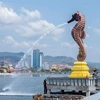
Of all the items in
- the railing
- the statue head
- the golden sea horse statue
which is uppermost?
the statue head

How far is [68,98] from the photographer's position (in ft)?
99.9

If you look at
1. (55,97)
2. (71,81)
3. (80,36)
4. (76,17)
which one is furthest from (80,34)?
(55,97)

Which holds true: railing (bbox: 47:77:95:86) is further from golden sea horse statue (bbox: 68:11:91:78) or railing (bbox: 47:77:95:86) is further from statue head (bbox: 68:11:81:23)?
statue head (bbox: 68:11:81:23)

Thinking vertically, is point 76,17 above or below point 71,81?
above

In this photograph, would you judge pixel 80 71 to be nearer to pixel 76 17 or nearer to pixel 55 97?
pixel 55 97

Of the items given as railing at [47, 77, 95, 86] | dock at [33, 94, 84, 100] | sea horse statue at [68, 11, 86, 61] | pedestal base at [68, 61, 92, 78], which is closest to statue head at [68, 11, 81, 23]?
sea horse statue at [68, 11, 86, 61]

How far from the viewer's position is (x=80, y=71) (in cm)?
3494

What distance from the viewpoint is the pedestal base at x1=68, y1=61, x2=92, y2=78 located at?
34562 mm

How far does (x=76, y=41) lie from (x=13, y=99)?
522 inches

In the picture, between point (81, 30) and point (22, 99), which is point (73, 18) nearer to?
point (81, 30)

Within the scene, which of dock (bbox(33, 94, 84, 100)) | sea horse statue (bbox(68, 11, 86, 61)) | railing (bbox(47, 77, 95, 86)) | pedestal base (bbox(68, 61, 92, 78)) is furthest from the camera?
sea horse statue (bbox(68, 11, 86, 61))

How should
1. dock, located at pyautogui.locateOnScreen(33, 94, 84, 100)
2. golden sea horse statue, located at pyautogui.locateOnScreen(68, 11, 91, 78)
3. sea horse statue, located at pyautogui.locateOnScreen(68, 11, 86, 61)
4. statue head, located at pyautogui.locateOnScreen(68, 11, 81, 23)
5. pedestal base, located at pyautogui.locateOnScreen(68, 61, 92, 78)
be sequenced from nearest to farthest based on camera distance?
dock, located at pyautogui.locateOnScreen(33, 94, 84, 100)
pedestal base, located at pyautogui.locateOnScreen(68, 61, 92, 78)
golden sea horse statue, located at pyautogui.locateOnScreen(68, 11, 91, 78)
sea horse statue, located at pyautogui.locateOnScreen(68, 11, 86, 61)
statue head, located at pyautogui.locateOnScreen(68, 11, 81, 23)

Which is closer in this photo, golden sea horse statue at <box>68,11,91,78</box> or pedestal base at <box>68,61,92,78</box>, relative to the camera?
pedestal base at <box>68,61,92,78</box>

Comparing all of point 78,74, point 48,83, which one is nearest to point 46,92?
point 48,83
